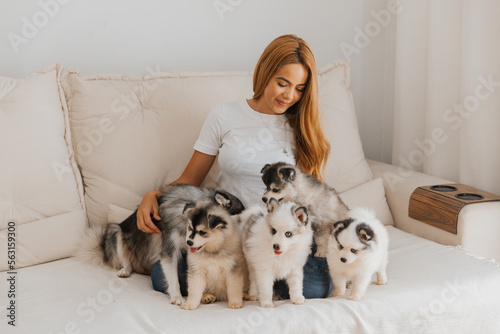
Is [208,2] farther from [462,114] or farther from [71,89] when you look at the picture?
[462,114]

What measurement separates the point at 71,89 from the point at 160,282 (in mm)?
1029

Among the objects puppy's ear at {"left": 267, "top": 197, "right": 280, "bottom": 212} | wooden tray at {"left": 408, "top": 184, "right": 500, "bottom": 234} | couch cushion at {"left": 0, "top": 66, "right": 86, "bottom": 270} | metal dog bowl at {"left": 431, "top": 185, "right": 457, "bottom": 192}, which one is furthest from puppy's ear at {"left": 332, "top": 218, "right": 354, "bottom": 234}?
couch cushion at {"left": 0, "top": 66, "right": 86, "bottom": 270}

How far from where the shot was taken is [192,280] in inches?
66.6

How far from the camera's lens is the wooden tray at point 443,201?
85.0 inches

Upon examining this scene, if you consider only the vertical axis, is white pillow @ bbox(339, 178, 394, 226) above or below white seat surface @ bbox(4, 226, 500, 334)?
above

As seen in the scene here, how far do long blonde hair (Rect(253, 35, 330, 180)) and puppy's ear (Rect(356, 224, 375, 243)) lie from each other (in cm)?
49

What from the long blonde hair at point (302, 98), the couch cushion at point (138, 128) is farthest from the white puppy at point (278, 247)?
the couch cushion at point (138, 128)

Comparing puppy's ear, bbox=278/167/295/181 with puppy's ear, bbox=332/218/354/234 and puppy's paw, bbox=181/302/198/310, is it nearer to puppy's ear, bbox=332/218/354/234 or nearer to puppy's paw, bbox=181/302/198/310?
puppy's ear, bbox=332/218/354/234

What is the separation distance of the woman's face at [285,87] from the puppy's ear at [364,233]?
598mm

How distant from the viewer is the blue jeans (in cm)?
176

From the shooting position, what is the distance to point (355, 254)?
169 cm

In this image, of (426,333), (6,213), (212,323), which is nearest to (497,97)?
(426,333)

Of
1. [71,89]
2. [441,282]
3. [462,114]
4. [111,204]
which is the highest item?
[71,89]

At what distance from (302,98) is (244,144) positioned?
0.30 metres
